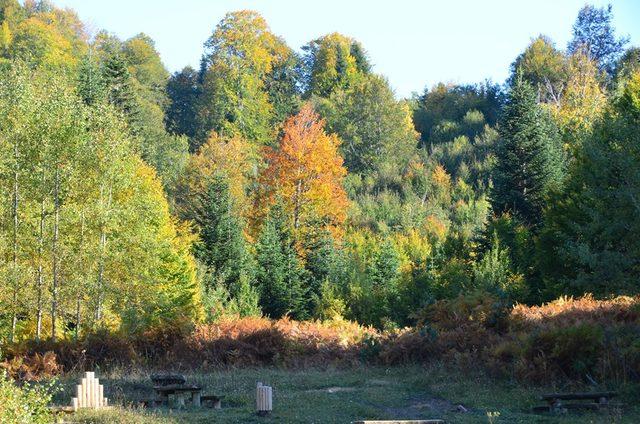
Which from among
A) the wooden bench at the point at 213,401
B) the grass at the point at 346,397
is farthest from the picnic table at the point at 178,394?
the grass at the point at 346,397

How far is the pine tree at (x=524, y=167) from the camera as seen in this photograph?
4125cm

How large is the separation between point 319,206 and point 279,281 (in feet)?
50.4

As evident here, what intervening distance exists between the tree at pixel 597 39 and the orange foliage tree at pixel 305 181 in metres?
33.5

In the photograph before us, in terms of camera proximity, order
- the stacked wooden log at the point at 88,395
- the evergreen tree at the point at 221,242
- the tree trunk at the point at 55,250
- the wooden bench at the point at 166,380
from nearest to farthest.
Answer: the stacked wooden log at the point at 88,395
the wooden bench at the point at 166,380
the tree trunk at the point at 55,250
the evergreen tree at the point at 221,242

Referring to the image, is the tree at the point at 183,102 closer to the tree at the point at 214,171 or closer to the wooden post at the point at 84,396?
the tree at the point at 214,171

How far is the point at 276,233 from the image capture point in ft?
163

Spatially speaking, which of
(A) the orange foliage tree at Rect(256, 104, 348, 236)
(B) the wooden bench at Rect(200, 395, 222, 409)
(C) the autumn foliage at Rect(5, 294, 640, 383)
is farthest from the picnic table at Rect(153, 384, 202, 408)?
(A) the orange foliage tree at Rect(256, 104, 348, 236)

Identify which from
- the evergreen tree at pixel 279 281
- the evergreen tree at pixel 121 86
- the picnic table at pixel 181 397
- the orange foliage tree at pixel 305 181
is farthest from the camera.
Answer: the orange foliage tree at pixel 305 181

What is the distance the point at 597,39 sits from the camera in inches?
3361

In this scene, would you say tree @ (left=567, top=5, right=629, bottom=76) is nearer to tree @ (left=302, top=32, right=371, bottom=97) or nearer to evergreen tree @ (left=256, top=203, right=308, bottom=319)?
tree @ (left=302, top=32, right=371, bottom=97)

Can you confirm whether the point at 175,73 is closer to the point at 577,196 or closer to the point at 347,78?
the point at 347,78

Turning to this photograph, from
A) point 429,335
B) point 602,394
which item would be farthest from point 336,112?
point 602,394

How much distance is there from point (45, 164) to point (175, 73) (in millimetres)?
83499

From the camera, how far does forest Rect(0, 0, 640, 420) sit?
80.9 ft
